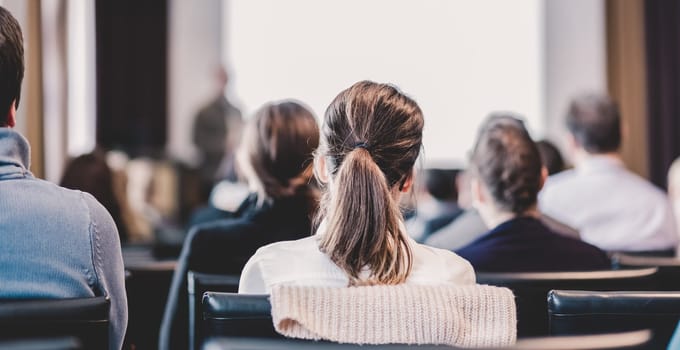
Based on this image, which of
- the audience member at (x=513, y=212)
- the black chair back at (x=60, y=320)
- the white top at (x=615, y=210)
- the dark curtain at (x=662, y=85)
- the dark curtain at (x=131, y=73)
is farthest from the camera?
the dark curtain at (x=131, y=73)

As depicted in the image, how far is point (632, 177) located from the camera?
3248 mm

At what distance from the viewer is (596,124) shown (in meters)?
3.38

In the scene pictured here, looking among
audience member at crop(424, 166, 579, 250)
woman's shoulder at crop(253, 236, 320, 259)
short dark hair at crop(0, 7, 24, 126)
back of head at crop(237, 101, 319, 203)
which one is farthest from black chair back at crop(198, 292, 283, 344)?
audience member at crop(424, 166, 579, 250)

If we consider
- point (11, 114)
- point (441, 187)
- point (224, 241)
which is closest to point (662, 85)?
point (441, 187)

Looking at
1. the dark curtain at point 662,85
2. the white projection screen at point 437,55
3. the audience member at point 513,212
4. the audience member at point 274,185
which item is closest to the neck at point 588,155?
the audience member at point 513,212

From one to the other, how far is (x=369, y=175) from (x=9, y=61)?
0.66 m

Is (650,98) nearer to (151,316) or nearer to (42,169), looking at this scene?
(42,169)

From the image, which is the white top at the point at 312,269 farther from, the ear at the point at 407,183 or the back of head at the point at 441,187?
the back of head at the point at 441,187

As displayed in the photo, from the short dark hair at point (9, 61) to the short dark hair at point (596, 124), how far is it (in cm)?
231

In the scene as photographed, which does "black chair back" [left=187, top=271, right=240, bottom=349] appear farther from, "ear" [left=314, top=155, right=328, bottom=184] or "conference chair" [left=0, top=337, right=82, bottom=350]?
"conference chair" [left=0, top=337, right=82, bottom=350]

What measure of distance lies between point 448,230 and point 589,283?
0.99m

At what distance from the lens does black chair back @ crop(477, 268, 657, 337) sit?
180 centimetres

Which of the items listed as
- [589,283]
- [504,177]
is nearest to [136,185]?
[504,177]

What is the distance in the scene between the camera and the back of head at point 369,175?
1.52 m
